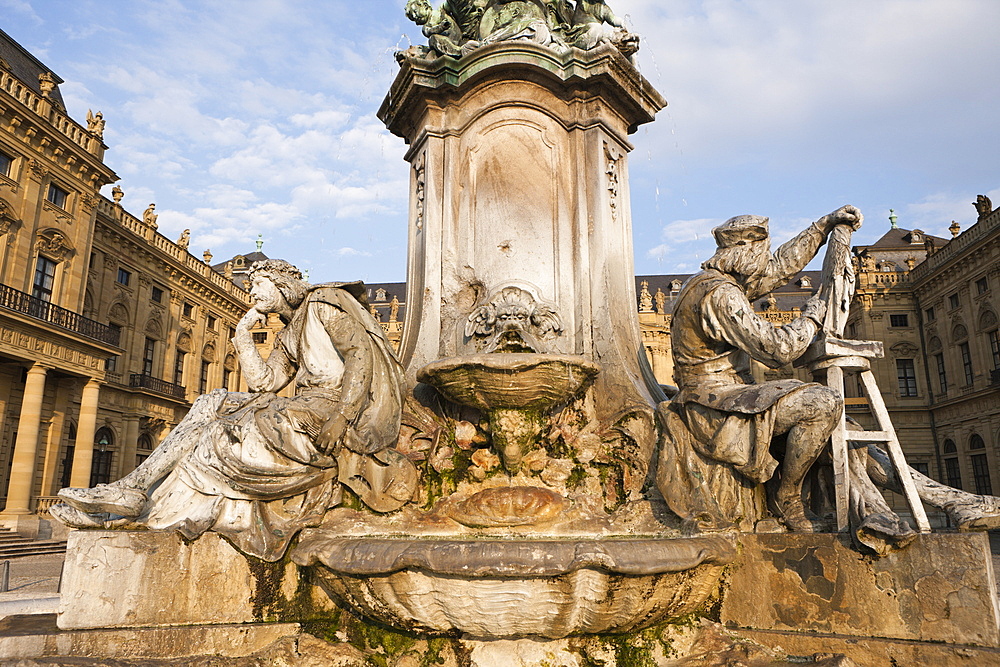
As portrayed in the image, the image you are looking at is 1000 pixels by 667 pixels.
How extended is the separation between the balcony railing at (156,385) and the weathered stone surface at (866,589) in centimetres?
3419

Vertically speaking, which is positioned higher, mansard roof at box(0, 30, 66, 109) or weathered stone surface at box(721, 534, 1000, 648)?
mansard roof at box(0, 30, 66, 109)

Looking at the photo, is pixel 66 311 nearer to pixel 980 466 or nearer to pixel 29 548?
pixel 29 548

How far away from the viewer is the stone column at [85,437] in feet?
84.9

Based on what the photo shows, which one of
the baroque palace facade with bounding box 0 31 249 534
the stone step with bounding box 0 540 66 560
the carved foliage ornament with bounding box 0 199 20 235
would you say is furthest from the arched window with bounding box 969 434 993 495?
the carved foliage ornament with bounding box 0 199 20 235

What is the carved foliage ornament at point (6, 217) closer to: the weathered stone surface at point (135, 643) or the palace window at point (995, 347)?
the weathered stone surface at point (135, 643)

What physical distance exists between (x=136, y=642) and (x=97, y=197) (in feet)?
100

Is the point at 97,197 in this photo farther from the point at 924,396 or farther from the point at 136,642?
the point at 924,396

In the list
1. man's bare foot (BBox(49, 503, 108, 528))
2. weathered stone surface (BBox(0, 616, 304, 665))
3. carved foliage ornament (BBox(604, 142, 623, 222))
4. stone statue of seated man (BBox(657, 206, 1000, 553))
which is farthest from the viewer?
carved foliage ornament (BBox(604, 142, 623, 222))

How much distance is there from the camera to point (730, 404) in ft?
13.9

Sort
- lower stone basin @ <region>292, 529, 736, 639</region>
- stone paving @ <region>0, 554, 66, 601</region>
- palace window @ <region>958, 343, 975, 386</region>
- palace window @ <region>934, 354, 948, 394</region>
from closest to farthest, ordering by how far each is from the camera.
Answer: lower stone basin @ <region>292, 529, 736, 639</region>, stone paving @ <region>0, 554, 66, 601</region>, palace window @ <region>958, 343, 975, 386</region>, palace window @ <region>934, 354, 948, 394</region>

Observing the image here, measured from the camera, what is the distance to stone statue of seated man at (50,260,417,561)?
412cm

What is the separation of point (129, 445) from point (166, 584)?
32.1 m

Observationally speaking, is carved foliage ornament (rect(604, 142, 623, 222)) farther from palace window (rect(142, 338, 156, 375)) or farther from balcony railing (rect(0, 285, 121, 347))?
palace window (rect(142, 338, 156, 375))

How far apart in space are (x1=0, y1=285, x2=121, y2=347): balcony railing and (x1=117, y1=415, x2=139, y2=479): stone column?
4.74 metres
